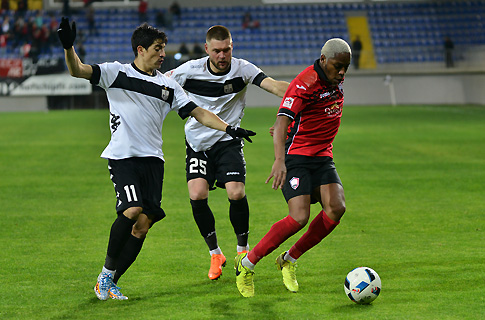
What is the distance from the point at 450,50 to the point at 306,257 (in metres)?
30.5

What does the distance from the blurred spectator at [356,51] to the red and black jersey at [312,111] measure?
3003 cm

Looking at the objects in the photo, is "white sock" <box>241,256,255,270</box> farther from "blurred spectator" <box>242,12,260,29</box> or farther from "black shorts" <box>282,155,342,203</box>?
"blurred spectator" <box>242,12,260,29</box>

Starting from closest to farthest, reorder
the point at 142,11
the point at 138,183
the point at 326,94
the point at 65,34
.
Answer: the point at 65,34 → the point at 138,183 → the point at 326,94 → the point at 142,11

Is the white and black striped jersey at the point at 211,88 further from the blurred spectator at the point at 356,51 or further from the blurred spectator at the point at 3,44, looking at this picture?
the blurred spectator at the point at 3,44

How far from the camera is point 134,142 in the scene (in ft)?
18.1

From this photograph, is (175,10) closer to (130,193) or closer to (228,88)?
(228,88)

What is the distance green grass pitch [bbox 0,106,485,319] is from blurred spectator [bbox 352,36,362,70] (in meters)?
19.5

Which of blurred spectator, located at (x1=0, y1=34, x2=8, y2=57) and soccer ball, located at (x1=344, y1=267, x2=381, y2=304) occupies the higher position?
blurred spectator, located at (x1=0, y1=34, x2=8, y2=57)

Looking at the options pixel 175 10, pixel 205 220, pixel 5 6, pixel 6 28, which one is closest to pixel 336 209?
pixel 205 220

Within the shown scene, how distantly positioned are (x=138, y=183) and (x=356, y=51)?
3164 centimetres

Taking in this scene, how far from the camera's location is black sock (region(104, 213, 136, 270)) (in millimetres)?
5398

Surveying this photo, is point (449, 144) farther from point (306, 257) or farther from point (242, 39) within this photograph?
point (242, 39)

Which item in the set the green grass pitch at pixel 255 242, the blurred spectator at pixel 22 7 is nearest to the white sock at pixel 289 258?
the green grass pitch at pixel 255 242

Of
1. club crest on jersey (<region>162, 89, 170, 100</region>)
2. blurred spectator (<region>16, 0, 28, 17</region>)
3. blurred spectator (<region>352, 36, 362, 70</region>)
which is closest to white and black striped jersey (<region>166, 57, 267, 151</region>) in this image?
club crest on jersey (<region>162, 89, 170, 100</region>)
